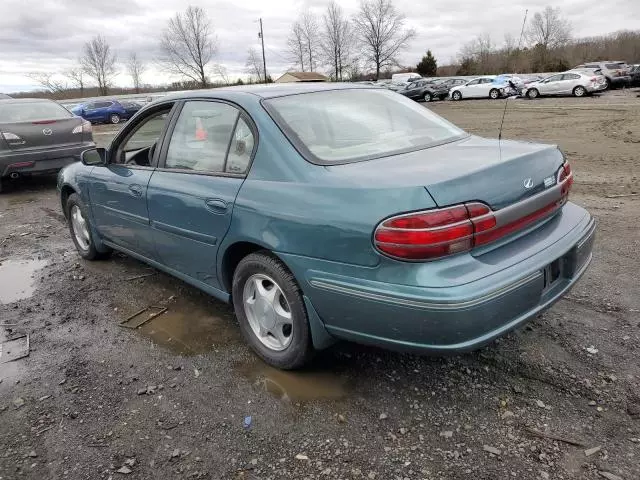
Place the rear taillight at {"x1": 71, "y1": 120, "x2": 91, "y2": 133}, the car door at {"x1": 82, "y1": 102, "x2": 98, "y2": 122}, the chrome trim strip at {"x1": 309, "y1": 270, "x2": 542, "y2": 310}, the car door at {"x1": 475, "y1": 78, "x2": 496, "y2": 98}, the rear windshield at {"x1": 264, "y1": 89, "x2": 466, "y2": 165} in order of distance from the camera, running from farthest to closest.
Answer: the car door at {"x1": 475, "y1": 78, "x2": 496, "y2": 98}
the car door at {"x1": 82, "y1": 102, "x2": 98, "y2": 122}
the rear taillight at {"x1": 71, "y1": 120, "x2": 91, "y2": 133}
the rear windshield at {"x1": 264, "y1": 89, "x2": 466, "y2": 165}
the chrome trim strip at {"x1": 309, "y1": 270, "x2": 542, "y2": 310}

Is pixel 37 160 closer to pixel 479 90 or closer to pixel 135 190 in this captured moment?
pixel 135 190

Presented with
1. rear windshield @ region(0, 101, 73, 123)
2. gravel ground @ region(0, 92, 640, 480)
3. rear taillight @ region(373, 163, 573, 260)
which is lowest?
gravel ground @ region(0, 92, 640, 480)

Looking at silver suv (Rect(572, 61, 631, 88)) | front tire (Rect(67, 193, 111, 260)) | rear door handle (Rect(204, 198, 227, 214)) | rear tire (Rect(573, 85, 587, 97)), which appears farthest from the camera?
silver suv (Rect(572, 61, 631, 88))

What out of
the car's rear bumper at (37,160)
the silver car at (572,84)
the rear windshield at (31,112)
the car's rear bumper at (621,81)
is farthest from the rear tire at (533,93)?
the car's rear bumper at (37,160)

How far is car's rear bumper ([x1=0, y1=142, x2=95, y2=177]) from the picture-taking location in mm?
8359

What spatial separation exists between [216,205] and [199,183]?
262 mm

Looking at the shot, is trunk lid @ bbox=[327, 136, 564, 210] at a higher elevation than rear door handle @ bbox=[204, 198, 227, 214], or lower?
higher

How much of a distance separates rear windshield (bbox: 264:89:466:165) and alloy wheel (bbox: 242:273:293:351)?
2.57ft

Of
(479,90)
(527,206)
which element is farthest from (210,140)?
(479,90)

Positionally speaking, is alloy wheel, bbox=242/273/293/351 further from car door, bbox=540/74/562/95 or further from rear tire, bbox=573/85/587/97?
car door, bbox=540/74/562/95

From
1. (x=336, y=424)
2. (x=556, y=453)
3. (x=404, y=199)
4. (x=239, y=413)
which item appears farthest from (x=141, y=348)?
(x=556, y=453)

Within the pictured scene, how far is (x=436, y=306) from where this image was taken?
2.19 meters

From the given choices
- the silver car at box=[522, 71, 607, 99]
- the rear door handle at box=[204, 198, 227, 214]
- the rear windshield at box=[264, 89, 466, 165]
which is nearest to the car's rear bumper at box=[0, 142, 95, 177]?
the rear door handle at box=[204, 198, 227, 214]

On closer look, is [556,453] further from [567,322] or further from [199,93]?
[199,93]
